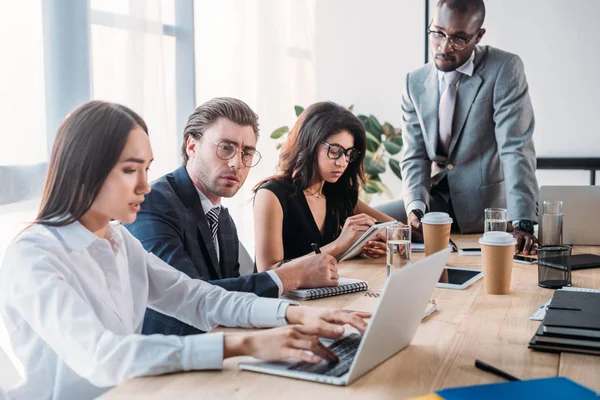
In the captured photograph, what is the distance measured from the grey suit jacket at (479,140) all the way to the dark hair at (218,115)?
3.32 ft

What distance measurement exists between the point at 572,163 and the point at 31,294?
3936 millimetres

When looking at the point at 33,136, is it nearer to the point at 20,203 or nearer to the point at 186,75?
the point at 20,203

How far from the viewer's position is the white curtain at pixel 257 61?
3.59 m

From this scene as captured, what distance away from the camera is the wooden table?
107 cm

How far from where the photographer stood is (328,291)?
1.75 meters

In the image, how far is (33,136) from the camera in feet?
7.61

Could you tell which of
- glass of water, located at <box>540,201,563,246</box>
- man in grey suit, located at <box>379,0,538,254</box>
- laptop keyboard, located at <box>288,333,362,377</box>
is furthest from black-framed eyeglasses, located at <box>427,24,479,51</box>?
laptop keyboard, located at <box>288,333,362,377</box>

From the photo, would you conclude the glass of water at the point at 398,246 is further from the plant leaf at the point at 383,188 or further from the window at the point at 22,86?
the plant leaf at the point at 383,188

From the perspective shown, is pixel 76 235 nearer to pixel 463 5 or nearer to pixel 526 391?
pixel 526 391

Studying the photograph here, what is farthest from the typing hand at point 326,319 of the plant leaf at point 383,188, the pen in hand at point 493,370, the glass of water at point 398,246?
the plant leaf at point 383,188

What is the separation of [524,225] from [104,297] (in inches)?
65.9

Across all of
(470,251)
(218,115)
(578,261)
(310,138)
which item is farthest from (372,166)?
(218,115)

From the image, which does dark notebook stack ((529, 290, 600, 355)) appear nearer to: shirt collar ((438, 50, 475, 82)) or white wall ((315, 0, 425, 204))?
shirt collar ((438, 50, 475, 82))

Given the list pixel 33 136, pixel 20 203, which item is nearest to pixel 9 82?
pixel 33 136
